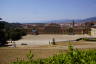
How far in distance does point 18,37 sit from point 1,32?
12.5 meters

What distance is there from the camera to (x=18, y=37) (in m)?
48.1

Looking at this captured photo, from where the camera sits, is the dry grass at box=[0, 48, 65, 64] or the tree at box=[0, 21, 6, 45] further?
the tree at box=[0, 21, 6, 45]

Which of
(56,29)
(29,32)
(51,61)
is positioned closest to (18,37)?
(29,32)

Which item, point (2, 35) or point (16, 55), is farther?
point (2, 35)

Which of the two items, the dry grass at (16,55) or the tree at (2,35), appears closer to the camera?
the dry grass at (16,55)

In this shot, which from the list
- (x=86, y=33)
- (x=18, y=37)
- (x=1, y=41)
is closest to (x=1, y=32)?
(x=1, y=41)

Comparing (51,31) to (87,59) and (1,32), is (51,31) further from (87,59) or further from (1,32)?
(87,59)

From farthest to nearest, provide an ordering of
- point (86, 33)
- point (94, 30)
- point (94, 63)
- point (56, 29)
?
point (56, 29) < point (86, 33) < point (94, 30) < point (94, 63)

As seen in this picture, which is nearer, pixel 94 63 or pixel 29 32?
pixel 94 63

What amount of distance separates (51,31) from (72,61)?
54483mm

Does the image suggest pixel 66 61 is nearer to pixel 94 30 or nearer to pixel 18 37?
pixel 18 37

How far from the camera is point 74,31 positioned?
196 ft

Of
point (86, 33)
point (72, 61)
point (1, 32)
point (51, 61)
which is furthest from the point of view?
point (86, 33)

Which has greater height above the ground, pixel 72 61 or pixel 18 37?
pixel 72 61
